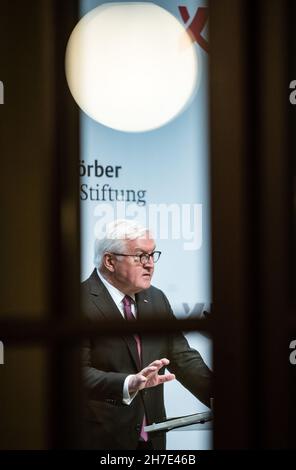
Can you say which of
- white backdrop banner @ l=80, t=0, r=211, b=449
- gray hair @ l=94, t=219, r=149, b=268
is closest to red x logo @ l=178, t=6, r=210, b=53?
white backdrop banner @ l=80, t=0, r=211, b=449

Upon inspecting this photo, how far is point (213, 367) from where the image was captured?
1.43m

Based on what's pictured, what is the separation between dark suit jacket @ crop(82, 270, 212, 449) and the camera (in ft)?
4.65

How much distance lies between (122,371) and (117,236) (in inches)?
11.4

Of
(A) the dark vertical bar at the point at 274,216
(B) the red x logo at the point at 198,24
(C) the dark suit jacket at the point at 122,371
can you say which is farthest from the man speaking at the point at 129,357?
(B) the red x logo at the point at 198,24

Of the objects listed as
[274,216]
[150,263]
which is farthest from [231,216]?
[150,263]

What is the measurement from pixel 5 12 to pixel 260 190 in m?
0.62

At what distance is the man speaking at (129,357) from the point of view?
1423 mm

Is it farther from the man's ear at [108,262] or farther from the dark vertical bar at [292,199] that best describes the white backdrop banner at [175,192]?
the dark vertical bar at [292,199]

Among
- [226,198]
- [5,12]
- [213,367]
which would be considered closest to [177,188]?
[226,198]

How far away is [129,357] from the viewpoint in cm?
145

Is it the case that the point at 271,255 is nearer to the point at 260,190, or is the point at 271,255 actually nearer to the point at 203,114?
the point at 260,190

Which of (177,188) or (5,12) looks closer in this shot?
(5,12)

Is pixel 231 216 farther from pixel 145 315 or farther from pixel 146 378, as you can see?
pixel 146 378

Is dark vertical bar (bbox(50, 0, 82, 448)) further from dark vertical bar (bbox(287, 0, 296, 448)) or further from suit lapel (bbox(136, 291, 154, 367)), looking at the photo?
dark vertical bar (bbox(287, 0, 296, 448))
